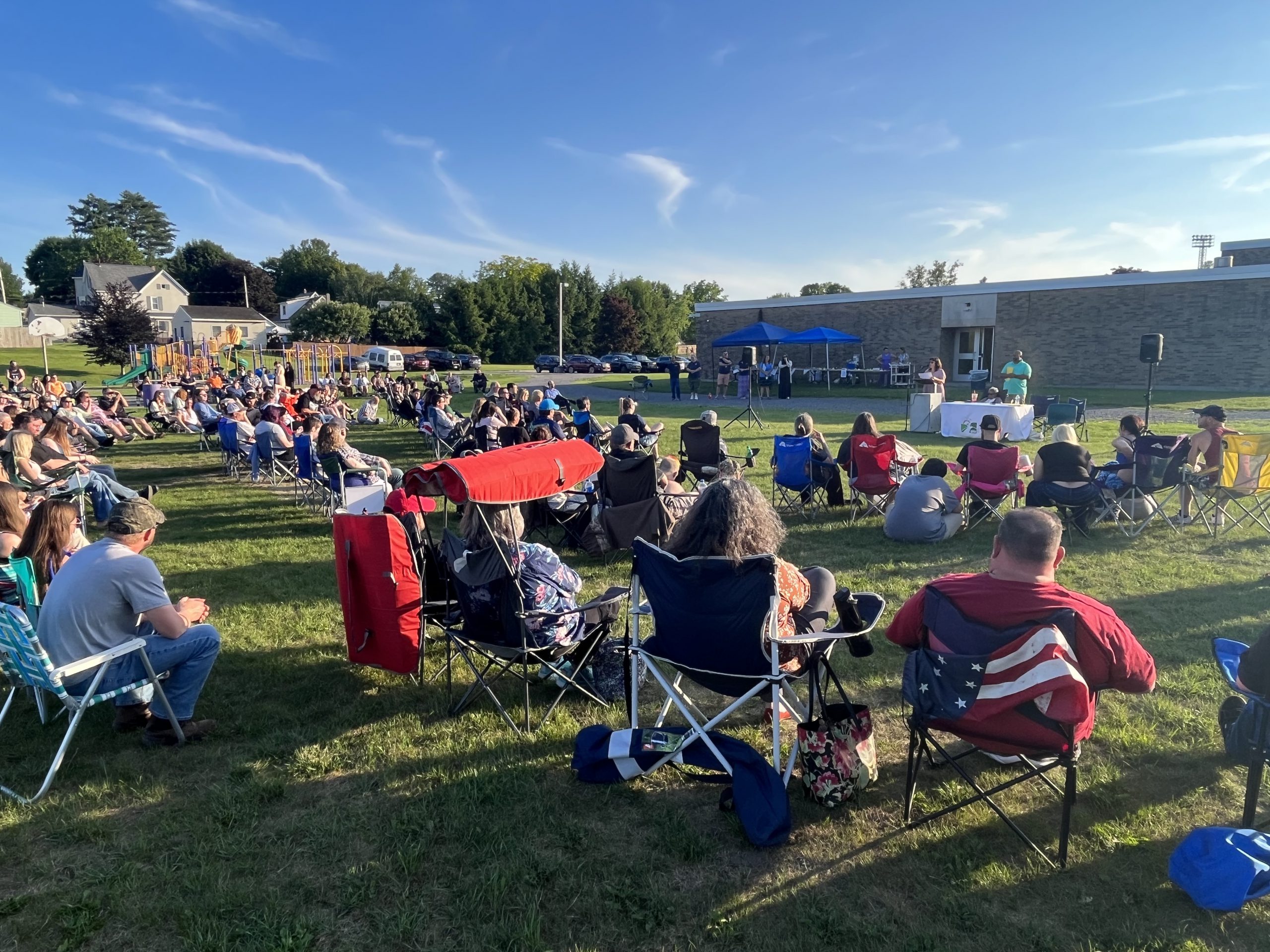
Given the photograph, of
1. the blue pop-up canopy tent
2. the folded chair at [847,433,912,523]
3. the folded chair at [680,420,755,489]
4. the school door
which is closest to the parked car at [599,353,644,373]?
the school door

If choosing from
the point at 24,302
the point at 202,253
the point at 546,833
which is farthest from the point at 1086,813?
the point at 24,302

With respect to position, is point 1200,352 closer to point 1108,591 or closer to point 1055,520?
point 1108,591

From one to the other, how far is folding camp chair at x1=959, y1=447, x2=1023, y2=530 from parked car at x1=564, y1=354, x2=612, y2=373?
129 ft

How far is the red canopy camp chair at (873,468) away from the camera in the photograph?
7.55m

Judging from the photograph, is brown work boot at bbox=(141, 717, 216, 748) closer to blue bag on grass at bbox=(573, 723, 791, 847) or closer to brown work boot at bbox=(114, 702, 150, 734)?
brown work boot at bbox=(114, 702, 150, 734)

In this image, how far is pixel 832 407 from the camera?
2055 cm

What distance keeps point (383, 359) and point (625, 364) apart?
46.4 feet

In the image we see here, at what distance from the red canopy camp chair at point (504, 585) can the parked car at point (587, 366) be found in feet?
139

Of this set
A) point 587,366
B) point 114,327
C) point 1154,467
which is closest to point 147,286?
point 114,327

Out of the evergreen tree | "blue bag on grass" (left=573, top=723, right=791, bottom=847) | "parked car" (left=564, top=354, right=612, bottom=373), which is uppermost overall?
the evergreen tree

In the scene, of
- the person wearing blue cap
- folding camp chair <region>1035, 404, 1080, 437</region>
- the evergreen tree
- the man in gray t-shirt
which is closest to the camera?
the man in gray t-shirt

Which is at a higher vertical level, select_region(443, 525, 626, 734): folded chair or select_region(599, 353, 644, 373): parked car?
select_region(599, 353, 644, 373): parked car

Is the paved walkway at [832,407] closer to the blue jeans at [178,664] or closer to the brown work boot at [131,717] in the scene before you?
the blue jeans at [178,664]

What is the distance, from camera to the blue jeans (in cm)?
359
